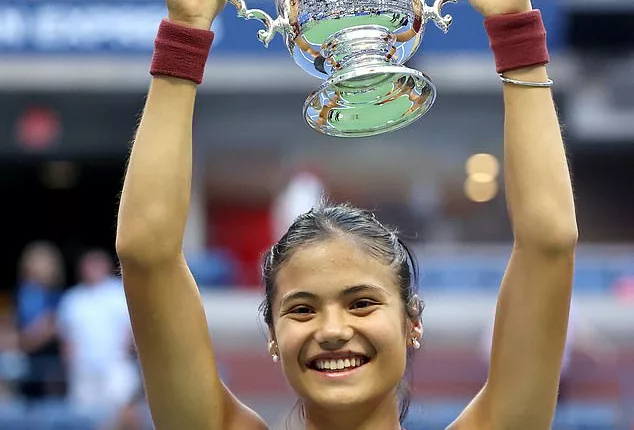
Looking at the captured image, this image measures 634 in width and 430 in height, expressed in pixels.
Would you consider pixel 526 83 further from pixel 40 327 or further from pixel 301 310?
pixel 40 327

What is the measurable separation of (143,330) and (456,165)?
39.9ft

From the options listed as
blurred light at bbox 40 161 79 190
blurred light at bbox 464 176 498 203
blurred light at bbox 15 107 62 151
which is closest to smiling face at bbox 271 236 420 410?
blurred light at bbox 15 107 62 151

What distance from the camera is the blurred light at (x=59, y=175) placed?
14579mm

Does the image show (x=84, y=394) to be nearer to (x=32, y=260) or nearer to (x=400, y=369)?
(x=32, y=260)

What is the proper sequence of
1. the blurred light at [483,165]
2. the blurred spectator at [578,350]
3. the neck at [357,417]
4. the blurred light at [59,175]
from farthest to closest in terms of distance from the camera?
the blurred light at [59,175] → the blurred light at [483,165] → the blurred spectator at [578,350] → the neck at [357,417]

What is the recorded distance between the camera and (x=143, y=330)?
1786mm

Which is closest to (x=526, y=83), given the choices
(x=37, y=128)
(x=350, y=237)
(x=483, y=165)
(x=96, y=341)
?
(x=350, y=237)

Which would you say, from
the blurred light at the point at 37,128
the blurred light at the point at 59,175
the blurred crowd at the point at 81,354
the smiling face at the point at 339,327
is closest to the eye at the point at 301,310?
the smiling face at the point at 339,327

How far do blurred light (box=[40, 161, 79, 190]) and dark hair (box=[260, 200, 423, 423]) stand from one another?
12.6 metres

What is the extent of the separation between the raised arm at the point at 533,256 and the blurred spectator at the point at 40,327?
5784 millimetres

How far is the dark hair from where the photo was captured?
6.26 ft

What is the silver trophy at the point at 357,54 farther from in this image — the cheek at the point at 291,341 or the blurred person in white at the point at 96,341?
the blurred person in white at the point at 96,341

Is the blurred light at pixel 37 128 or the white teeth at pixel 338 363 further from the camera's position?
the blurred light at pixel 37 128

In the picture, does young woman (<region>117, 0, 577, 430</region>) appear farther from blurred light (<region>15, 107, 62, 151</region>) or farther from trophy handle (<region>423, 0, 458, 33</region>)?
blurred light (<region>15, 107, 62, 151</region>)
